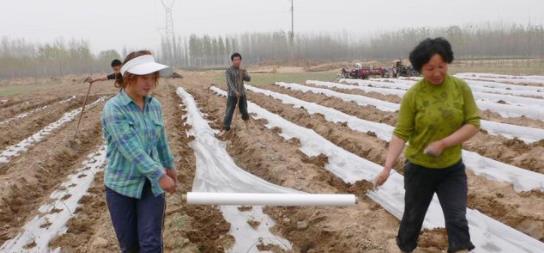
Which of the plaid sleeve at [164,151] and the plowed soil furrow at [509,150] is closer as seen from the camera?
the plaid sleeve at [164,151]

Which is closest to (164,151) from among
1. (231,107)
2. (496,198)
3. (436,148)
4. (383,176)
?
(383,176)

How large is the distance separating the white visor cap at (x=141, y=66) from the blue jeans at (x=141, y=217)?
2.06 feet

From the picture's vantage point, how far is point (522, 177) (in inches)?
221

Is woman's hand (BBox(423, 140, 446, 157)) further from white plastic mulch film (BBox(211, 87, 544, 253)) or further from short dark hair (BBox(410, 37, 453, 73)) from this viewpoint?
white plastic mulch film (BBox(211, 87, 544, 253))

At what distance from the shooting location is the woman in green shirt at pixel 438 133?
115 inches

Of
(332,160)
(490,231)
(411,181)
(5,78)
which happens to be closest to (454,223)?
(411,181)

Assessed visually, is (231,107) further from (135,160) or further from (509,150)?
(135,160)

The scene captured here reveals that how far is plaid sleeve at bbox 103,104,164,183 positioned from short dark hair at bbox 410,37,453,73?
1.59 metres

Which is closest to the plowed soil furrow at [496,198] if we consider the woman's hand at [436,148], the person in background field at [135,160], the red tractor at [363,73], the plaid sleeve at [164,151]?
the woman's hand at [436,148]

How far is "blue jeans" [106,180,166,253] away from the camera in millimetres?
2883

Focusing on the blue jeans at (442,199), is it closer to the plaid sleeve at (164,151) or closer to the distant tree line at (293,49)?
the plaid sleeve at (164,151)

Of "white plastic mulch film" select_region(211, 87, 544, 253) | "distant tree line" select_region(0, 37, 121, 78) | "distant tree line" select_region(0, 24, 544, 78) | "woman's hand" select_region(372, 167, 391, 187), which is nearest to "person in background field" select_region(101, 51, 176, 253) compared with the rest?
"woman's hand" select_region(372, 167, 391, 187)

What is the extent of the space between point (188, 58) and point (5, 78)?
32.0m

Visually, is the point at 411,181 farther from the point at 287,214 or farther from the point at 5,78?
the point at 5,78
